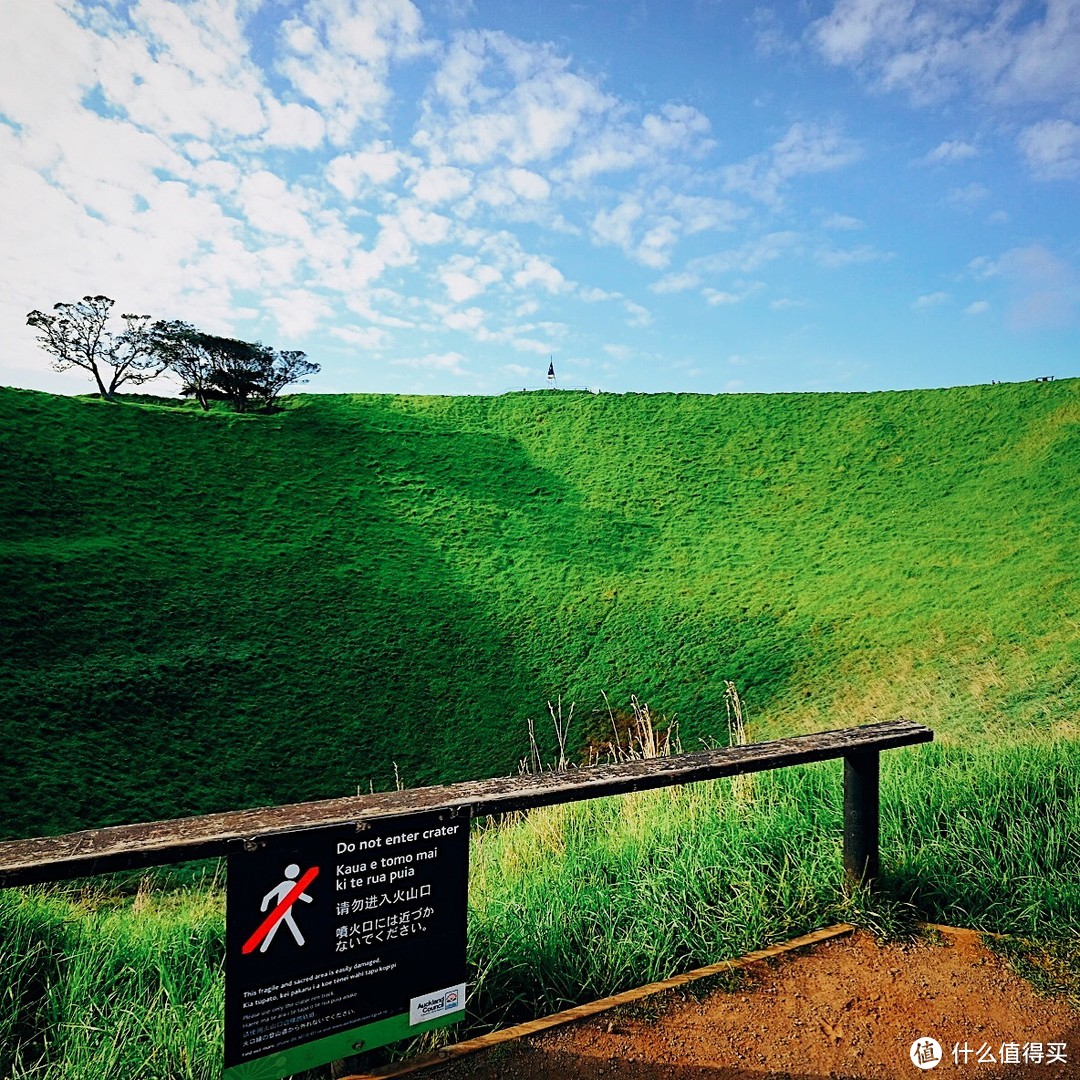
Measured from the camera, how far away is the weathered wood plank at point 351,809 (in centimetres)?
178

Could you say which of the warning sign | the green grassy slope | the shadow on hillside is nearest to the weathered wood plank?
the warning sign

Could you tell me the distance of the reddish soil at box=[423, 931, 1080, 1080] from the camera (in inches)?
83.0

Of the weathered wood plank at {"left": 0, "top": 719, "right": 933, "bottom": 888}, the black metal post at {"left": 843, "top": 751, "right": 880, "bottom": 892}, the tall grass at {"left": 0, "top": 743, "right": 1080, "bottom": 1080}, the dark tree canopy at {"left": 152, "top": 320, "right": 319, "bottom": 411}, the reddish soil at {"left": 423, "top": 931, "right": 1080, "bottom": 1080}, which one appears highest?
the dark tree canopy at {"left": 152, "top": 320, "right": 319, "bottom": 411}

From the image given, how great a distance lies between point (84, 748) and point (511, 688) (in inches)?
239

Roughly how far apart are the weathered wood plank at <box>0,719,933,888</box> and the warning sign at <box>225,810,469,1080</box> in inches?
2.5

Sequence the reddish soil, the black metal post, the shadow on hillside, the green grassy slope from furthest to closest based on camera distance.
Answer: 1. the green grassy slope
2. the shadow on hillside
3. the black metal post
4. the reddish soil

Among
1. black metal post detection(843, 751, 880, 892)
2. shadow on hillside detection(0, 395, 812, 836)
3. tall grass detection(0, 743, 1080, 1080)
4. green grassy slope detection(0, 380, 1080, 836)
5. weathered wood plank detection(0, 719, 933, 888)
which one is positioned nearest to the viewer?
weathered wood plank detection(0, 719, 933, 888)

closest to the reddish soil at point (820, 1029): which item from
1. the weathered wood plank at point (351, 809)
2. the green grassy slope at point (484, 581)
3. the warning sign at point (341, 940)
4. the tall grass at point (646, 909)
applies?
the tall grass at point (646, 909)

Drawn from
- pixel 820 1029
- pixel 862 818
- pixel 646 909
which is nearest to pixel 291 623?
pixel 646 909

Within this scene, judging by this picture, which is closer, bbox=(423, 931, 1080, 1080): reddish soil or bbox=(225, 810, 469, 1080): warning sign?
bbox=(225, 810, 469, 1080): warning sign

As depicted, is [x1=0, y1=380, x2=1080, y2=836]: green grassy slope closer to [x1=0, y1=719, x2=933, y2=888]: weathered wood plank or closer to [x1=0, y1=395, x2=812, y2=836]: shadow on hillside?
[x1=0, y1=395, x2=812, y2=836]: shadow on hillside

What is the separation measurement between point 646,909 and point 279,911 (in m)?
1.50

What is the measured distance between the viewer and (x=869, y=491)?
18.9 metres

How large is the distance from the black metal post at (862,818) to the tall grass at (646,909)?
89mm
